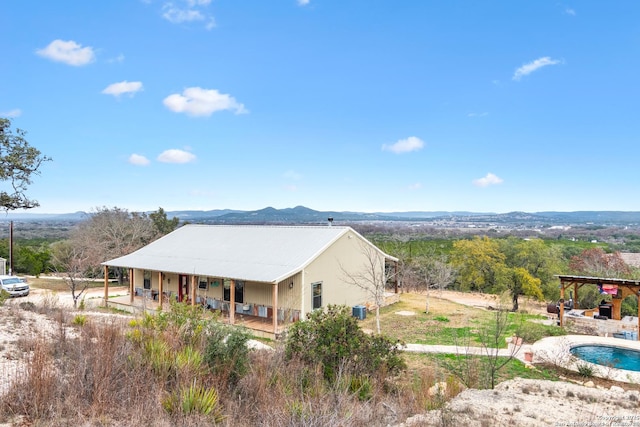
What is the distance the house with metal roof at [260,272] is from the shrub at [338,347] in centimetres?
658

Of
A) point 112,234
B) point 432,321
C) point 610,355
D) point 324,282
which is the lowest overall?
point 610,355

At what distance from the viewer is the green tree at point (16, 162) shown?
12500 mm

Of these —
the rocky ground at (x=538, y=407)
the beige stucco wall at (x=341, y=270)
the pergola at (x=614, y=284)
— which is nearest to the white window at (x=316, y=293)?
the beige stucco wall at (x=341, y=270)

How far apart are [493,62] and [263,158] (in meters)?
20.7

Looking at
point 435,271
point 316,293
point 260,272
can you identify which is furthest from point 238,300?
point 435,271

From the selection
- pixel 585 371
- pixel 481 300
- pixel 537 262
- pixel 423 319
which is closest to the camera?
pixel 585 371

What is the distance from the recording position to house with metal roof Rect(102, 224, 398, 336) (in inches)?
664

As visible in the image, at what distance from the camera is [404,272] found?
28.3m

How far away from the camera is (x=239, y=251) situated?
1983 centimetres

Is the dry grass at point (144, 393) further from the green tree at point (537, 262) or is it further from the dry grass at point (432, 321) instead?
the green tree at point (537, 262)

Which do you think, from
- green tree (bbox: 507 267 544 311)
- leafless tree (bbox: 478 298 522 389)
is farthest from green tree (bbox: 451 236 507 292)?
leafless tree (bbox: 478 298 522 389)

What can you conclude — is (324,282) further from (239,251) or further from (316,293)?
(239,251)

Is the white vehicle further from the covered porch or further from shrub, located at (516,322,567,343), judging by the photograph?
shrub, located at (516,322,567,343)

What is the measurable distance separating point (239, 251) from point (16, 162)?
32.2 feet
